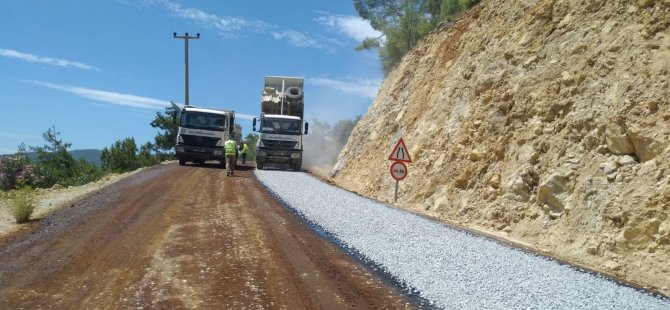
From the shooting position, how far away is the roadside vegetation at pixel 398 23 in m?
34.5

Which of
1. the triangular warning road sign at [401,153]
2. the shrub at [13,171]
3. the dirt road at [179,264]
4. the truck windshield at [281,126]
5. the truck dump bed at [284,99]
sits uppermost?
the truck dump bed at [284,99]

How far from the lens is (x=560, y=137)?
36.4 feet

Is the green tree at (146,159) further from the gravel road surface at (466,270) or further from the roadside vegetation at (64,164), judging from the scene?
the gravel road surface at (466,270)

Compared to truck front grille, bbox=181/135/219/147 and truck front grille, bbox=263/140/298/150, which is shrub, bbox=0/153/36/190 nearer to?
truck front grille, bbox=181/135/219/147

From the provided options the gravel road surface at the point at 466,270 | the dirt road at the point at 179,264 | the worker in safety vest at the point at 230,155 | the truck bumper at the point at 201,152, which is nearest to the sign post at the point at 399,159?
the gravel road surface at the point at 466,270

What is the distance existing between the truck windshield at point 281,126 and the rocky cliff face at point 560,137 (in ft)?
28.6

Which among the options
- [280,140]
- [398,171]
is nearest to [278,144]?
[280,140]

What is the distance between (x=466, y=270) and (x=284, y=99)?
76.3 feet

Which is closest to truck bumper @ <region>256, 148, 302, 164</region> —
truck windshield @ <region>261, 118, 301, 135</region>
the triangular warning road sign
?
truck windshield @ <region>261, 118, 301, 135</region>

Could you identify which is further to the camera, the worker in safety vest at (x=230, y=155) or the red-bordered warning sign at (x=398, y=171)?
the worker in safety vest at (x=230, y=155)

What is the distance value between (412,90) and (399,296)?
59.9 ft

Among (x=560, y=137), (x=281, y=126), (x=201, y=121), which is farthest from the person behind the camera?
(x=281, y=126)

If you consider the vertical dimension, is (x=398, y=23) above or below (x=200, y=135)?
above

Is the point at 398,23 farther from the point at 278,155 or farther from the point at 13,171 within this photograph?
the point at 13,171
